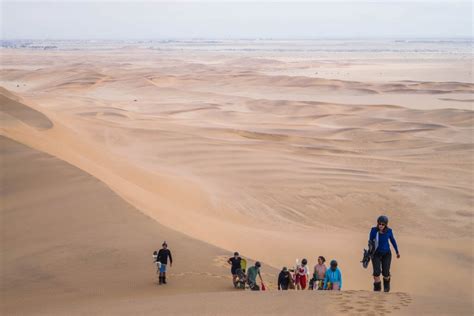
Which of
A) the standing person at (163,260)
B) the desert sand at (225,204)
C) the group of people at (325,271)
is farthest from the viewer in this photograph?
the standing person at (163,260)

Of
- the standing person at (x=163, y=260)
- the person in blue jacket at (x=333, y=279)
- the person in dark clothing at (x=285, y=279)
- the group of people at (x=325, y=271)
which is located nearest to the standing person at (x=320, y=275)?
the group of people at (x=325, y=271)

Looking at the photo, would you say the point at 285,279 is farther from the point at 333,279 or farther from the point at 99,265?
the point at 99,265

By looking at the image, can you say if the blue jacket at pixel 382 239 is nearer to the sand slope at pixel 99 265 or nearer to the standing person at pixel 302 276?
the sand slope at pixel 99 265

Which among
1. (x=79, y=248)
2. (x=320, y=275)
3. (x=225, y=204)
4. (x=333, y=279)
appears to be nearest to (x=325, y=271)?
(x=320, y=275)

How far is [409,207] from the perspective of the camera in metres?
18.0

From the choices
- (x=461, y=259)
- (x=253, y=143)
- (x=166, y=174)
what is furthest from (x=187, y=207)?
(x=253, y=143)

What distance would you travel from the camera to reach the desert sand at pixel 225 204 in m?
9.42

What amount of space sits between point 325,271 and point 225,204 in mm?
9256

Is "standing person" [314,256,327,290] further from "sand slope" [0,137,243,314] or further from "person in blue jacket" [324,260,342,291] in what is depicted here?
"sand slope" [0,137,243,314]

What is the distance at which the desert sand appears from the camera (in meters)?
9.42

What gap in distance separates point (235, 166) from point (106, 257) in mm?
12163

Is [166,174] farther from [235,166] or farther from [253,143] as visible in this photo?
[253,143]

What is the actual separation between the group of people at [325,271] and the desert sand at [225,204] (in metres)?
0.29

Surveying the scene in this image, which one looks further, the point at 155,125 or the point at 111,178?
the point at 155,125
